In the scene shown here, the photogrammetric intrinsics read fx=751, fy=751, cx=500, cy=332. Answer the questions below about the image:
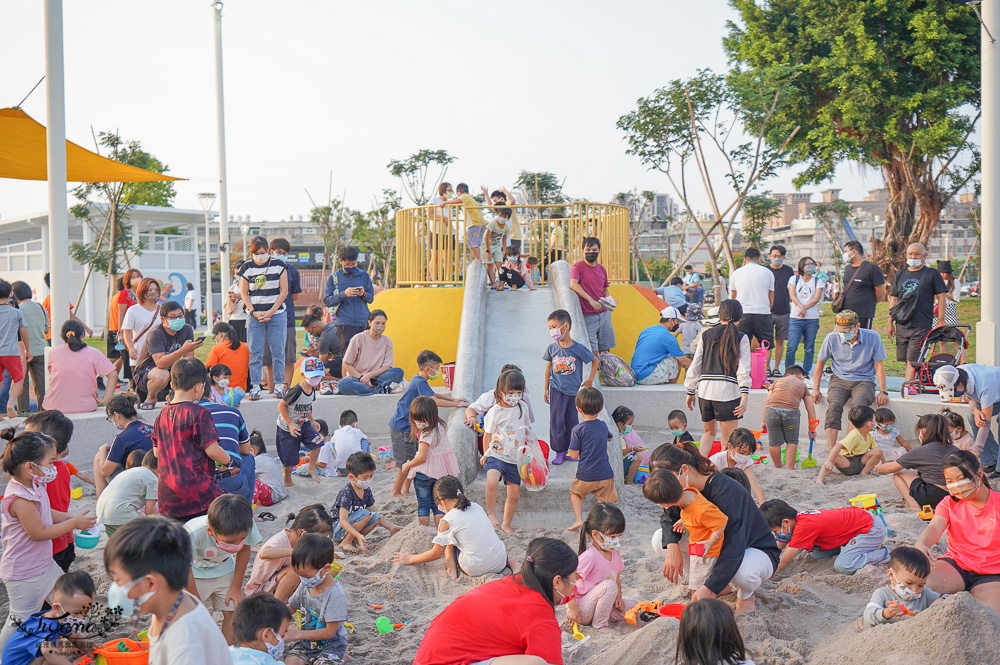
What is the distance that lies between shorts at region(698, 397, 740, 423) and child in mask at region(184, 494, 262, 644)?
487cm

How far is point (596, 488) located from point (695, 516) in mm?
2007

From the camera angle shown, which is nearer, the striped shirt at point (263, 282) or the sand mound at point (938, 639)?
the sand mound at point (938, 639)

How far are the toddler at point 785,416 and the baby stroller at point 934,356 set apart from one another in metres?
1.67

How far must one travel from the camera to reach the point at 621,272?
13.2 metres

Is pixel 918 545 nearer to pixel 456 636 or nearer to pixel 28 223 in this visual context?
pixel 456 636

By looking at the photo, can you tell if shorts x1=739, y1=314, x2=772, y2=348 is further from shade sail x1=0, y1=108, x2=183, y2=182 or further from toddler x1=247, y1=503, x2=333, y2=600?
shade sail x1=0, y1=108, x2=183, y2=182

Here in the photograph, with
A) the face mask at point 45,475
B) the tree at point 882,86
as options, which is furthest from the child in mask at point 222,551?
the tree at point 882,86

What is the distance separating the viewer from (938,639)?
12.3 feet

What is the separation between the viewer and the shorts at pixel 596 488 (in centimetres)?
655

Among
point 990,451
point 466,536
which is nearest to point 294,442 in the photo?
point 466,536

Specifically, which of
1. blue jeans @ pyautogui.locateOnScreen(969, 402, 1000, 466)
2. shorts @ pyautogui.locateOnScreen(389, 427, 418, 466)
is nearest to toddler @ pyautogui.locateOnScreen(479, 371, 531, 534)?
shorts @ pyautogui.locateOnScreen(389, 427, 418, 466)

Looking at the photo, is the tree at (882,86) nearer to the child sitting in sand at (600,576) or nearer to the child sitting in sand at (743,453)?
the child sitting in sand at (743,453)

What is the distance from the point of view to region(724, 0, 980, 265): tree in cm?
→ 2008

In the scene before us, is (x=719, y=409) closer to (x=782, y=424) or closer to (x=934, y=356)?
(x=782, y=424)
